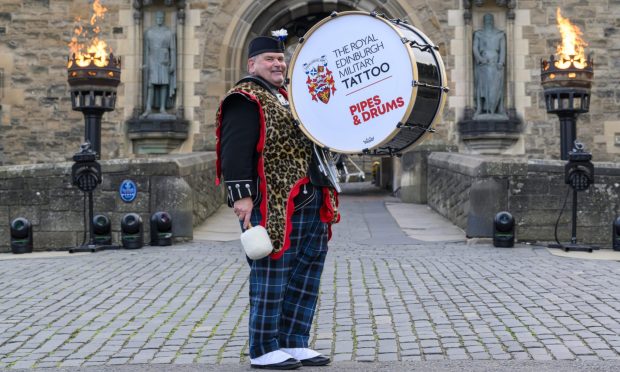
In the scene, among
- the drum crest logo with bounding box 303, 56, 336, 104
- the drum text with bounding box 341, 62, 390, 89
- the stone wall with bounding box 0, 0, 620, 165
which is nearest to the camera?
the drum text with bounding box 341, 62, 390, 89

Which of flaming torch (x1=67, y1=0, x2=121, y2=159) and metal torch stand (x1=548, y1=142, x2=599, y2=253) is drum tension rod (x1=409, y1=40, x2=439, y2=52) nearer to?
metal torch stand (x1=548, y1=142, x2=599, y2=253)

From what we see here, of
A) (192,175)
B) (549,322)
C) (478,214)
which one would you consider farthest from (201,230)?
(549,322)

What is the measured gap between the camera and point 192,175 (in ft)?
42.4

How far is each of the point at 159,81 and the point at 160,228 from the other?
7.16m

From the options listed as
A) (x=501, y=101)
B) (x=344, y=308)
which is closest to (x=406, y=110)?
(x=344, y=308)

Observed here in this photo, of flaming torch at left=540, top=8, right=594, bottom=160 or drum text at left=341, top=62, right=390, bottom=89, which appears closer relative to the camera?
drum text at left=341, top=62, right=390, bottom=89

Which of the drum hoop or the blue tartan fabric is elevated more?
the drum hoop

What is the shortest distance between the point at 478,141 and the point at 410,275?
981cm

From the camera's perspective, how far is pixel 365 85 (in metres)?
4.50

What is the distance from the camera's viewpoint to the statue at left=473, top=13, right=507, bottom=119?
17.5 meters

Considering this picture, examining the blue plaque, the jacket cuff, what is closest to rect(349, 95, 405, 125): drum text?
the jacket cuff

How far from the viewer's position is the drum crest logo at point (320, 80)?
4.61m

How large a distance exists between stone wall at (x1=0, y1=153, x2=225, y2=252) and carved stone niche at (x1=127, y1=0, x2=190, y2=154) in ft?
19.5

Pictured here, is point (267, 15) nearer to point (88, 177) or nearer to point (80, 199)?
point (80, 199)
